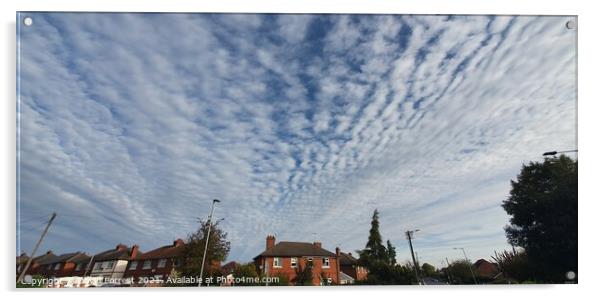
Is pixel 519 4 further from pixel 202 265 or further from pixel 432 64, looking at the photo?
pixel 202 265

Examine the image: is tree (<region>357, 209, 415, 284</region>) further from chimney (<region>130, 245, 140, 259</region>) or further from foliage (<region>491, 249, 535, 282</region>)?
chimney (<region>130, 245, 140, 259</region>)

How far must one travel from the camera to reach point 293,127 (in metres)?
6.68

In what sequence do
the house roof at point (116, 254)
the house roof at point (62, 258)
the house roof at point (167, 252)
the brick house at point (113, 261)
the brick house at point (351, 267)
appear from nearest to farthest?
1. the brick house at point (113, 261)
2. the house roof at point (62, 258)
3. the house roof at point (116, 254)
4. the house roof at point (167, 252)
5. the brick house at point (351, 267)

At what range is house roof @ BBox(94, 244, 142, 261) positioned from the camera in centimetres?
580

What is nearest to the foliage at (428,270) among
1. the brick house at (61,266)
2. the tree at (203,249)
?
the tree at (203,249)

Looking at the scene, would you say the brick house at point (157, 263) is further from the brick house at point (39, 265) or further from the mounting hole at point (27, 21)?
the mounting hole at point (27, 21)

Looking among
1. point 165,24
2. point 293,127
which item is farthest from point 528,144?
point 165,24

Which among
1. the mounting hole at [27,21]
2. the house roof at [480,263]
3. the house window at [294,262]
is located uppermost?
the mounting hole at [27,21]

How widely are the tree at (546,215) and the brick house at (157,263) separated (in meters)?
5.51

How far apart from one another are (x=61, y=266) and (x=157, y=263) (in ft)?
4.61

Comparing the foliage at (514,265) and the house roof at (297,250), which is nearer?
the foliage at (514,265)

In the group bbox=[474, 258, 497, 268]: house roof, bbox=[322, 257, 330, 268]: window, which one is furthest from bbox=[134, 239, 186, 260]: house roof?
bbox=[474, 258, 497, 268]: house roof

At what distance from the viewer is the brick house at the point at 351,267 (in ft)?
19.8

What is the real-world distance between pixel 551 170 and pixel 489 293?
7.61 feet
